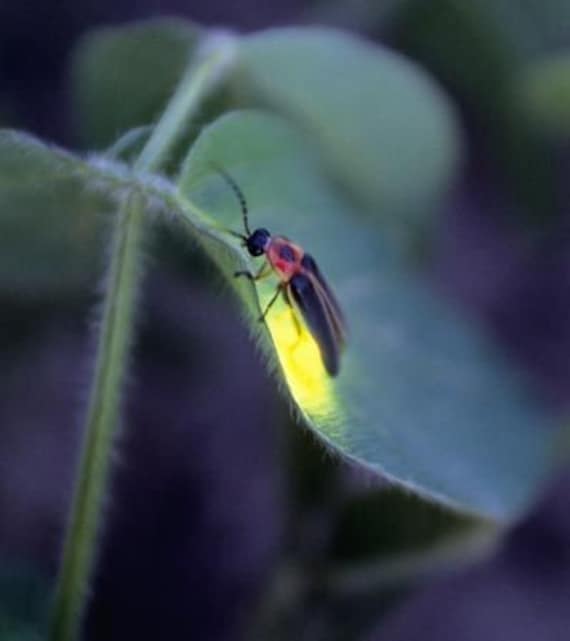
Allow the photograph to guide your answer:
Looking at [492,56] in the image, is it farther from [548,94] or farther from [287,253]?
[287,253]

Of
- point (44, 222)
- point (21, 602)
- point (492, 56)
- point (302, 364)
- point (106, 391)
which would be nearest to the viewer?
point (302, 364)

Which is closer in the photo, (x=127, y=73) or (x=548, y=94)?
(x=127, y=73)

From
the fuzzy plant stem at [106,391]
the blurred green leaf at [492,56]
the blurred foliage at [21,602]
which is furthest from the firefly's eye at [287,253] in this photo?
the blurred green leaf at [492,56]

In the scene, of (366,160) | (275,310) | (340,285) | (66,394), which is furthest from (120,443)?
(275,310)

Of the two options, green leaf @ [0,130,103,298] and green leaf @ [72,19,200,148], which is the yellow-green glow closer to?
green leaf @ [0,130,103,298]

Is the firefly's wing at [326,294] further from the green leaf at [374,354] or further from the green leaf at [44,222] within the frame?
the green leaf at [44,222]

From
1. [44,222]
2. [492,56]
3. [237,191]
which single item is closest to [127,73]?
[44,222]
